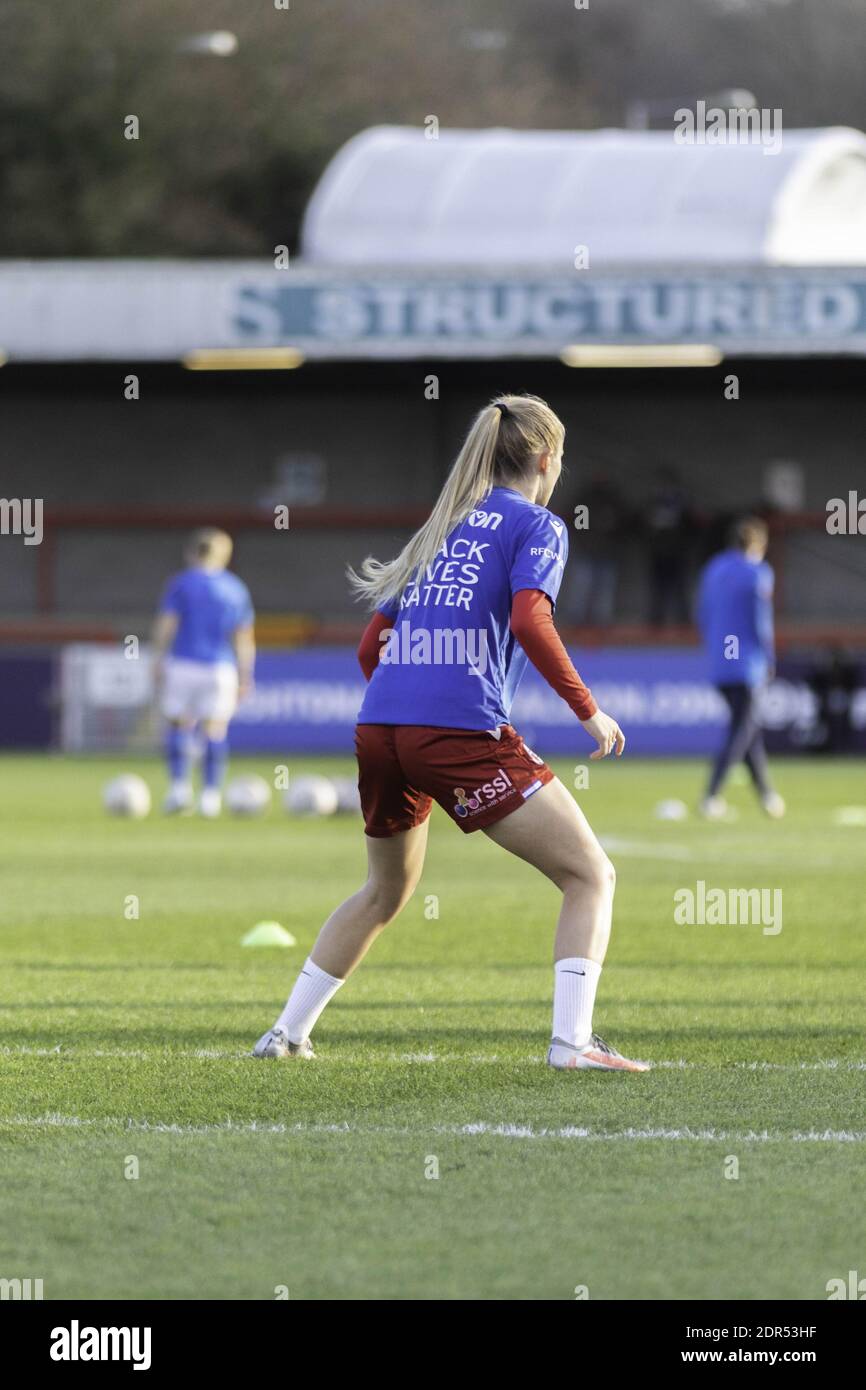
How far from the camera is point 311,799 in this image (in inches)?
760

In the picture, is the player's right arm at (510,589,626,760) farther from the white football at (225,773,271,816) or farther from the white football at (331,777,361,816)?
the white football at (331,777,361,816)

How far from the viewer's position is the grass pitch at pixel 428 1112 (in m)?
4.93

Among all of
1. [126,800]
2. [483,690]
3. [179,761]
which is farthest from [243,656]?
[483,690]

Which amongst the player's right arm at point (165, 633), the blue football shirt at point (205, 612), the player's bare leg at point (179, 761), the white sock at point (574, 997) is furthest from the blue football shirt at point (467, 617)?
the player's bare leg at point (179, 761)

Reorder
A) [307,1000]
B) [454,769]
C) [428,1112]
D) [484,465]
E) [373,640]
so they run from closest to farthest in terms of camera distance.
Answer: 1. [428,1112]
2. [454,769]
3. [484,465]
4. [373,640]
5. [307,1000]

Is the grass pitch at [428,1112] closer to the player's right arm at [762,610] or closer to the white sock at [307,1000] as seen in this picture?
the white sock at [307,1000]

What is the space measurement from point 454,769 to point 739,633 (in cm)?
1167

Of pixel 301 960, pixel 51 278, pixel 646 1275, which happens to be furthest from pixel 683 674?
pixel 646 1275

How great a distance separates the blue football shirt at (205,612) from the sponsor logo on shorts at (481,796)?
39.0 feet

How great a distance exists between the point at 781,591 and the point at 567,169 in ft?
25.0

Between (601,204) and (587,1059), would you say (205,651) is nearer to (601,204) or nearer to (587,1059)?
(587,1059)

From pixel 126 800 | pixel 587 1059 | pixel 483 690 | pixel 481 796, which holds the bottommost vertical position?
pixel 587 1059

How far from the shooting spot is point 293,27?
52531 millimetres

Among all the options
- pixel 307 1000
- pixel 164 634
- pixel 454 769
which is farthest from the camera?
pixel 164 634
